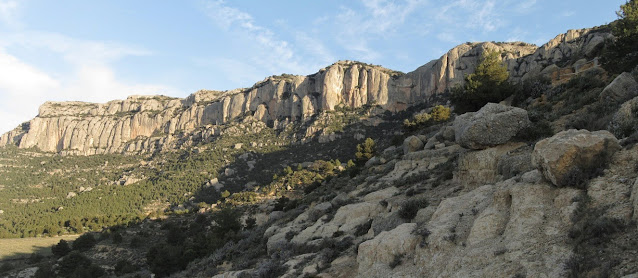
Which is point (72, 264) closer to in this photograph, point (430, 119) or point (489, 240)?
point (489, 240)

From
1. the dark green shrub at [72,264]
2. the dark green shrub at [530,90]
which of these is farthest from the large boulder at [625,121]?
the dark green shrub at [72,264]

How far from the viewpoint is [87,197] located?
342 feet

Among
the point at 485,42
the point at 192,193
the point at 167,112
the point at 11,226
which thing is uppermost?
the point at 485,42

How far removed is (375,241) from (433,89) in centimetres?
13261

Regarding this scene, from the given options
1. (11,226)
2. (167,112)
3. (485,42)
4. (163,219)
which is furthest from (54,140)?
(485,42)

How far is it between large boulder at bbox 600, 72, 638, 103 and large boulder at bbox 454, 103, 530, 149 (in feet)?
11.8

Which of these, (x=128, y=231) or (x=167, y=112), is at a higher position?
(x=167, y=112)

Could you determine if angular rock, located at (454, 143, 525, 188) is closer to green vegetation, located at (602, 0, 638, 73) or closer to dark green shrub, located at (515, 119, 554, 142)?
dark green shrub, located at (515, 119, 554, 142)

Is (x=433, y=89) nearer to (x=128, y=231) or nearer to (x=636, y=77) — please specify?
(x=128, y=231)

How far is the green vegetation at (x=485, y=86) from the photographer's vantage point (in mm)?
31188

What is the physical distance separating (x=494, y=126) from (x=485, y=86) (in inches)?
734

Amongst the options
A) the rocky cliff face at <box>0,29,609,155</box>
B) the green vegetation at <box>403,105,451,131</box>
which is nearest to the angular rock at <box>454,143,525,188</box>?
the green vegetation at <box>403,105,451,131</box>

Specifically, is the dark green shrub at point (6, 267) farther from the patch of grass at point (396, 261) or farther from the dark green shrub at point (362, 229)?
the patch of grass at point (396, 261)

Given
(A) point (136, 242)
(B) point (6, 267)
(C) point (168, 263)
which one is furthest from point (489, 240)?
(B) point (6, 267)
